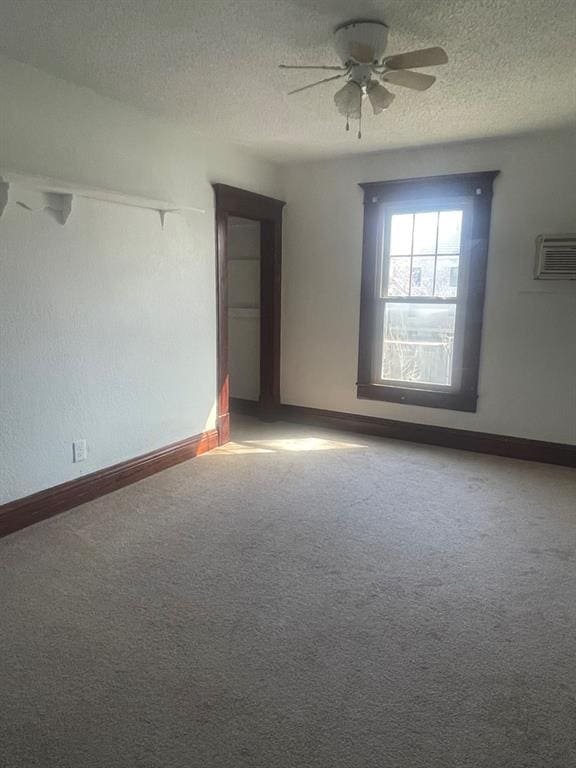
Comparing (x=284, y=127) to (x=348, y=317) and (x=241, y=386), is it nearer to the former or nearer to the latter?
(x=348, y=317)

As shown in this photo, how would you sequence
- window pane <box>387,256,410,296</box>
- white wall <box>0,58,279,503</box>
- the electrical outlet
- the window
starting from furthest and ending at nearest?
window pane <box>387,256,410,296</box> < the window < the electrical outlet < white wall <box>0,58,279,503</box>

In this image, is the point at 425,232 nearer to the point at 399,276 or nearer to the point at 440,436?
the point at 399,276

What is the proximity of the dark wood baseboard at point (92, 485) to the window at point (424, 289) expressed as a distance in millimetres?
1766

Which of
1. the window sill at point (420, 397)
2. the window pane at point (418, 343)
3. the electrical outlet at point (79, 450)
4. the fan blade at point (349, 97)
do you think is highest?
the fan blade at point (349, 97)

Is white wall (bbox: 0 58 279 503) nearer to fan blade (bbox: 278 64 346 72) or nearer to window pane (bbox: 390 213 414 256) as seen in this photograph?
fan blade (bbox: 278 64 346 72)

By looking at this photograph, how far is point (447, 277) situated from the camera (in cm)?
439

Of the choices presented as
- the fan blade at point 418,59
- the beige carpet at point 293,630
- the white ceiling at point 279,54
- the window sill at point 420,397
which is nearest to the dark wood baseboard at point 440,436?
the window sill at point 420,397

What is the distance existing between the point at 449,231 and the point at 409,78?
81.6 inches

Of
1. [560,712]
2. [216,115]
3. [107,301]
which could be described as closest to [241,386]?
[107,301]

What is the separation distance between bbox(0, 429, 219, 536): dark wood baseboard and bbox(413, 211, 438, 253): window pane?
2.43 meters

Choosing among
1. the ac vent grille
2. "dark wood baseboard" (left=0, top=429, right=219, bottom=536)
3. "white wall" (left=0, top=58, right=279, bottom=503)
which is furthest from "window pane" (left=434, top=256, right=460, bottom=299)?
"dark wood baseboard" (left=0, top=429, right=219, bottom=536)

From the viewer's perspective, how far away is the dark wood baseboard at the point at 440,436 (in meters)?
4.09

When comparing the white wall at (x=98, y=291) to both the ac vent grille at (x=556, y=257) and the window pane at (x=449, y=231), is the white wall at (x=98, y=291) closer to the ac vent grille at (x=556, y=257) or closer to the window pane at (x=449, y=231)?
the window pane at (x=449, y=231)

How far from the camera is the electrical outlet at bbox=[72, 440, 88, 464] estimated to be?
322 cm
